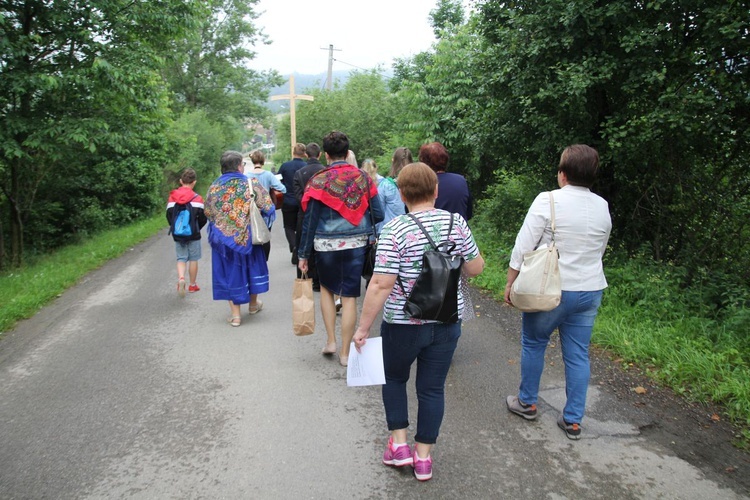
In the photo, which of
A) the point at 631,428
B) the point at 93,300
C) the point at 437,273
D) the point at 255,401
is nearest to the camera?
the point at 437,273

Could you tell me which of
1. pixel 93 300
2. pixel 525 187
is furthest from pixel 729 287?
pixel 93 300

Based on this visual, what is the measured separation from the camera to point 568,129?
6.40m

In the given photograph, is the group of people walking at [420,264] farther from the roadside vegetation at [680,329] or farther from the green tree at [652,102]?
the green tree at [652,102]

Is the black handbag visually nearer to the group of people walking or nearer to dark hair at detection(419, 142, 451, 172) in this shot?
the group of people walking

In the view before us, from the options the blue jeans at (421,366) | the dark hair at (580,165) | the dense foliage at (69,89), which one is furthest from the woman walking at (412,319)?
the dense foliage at (69,89)

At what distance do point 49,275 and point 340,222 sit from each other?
608cm

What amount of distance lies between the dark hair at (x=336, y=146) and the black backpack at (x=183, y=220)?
9.48 ft

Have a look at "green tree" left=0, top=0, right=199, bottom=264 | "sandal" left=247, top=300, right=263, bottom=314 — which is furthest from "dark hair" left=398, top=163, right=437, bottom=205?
"green tree" left=0, top=0, right=199, bottom=264

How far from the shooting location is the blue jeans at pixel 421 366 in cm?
281

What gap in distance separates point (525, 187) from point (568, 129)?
227 cm

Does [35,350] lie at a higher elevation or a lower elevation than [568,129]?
lower

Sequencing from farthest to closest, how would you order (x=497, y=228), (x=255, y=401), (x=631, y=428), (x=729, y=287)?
(x=497, y=228)
(x=729, y=287)
(x=255, y=401)
(x=631, y=428)

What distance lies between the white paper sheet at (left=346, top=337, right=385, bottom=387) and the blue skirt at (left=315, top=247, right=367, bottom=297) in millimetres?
1501

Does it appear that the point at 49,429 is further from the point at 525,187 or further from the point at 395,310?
the point at 525,187
